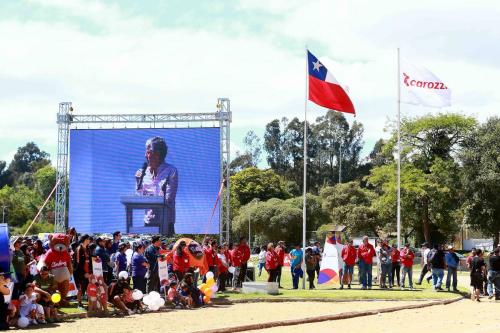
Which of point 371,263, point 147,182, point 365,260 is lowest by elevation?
point 371,263

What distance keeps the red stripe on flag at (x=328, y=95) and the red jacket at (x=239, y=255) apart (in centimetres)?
→ 563

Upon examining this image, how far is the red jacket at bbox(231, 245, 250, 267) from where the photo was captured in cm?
2555

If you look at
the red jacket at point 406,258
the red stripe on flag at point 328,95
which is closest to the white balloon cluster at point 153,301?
the red stripe on flag at point 328,95

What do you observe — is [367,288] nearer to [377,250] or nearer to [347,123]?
[377,250]

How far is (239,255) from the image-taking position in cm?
2559

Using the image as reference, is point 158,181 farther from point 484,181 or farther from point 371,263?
point 484,181

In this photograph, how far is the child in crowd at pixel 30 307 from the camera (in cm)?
1521

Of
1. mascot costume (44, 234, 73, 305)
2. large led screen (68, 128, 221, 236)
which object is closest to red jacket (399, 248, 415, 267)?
large led screen (68, 128, 221, 236)

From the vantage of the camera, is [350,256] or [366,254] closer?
[366,254]

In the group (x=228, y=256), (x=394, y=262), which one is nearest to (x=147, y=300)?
(x=228, y=256)

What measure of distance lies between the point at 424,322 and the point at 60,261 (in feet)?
26.9

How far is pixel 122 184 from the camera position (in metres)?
37.5

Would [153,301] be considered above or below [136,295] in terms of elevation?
below

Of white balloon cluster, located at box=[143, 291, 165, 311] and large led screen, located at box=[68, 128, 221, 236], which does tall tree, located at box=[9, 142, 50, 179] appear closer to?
large led screen, located at box=[68, 128, 221, 236]
